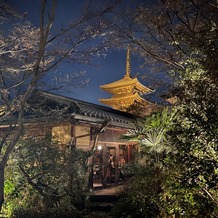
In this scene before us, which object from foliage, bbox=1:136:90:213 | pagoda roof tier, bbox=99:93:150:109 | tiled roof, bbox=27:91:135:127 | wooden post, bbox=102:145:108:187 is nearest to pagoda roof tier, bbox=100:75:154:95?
pagoda roof tier, bbox=99:93:150:109

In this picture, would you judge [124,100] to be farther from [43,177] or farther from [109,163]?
[43,177]

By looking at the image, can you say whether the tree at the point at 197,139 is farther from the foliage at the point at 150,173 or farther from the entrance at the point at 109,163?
the entrance at the point at 109,163

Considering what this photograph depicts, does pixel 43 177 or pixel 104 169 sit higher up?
pixel 43 177

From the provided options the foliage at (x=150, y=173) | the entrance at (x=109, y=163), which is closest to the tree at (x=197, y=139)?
the foliage at (x=150, y=173)

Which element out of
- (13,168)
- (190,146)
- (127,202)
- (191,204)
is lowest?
(127,202)

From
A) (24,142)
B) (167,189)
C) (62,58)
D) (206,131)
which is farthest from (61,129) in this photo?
(206,131)

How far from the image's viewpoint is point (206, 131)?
5.52 m

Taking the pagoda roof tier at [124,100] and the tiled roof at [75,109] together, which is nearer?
the tiled roof at [75,109]

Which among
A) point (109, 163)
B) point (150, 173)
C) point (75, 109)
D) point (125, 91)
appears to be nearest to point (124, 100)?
point (125, 91)

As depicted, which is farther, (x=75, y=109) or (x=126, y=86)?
(x=126, y=86)

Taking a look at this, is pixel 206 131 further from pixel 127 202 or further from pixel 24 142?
pixel 24 142

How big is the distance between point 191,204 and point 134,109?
14.6 meters

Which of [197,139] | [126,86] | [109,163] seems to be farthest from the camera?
[126,86]

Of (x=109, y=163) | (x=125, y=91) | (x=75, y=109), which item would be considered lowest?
(x=109, y=163)
